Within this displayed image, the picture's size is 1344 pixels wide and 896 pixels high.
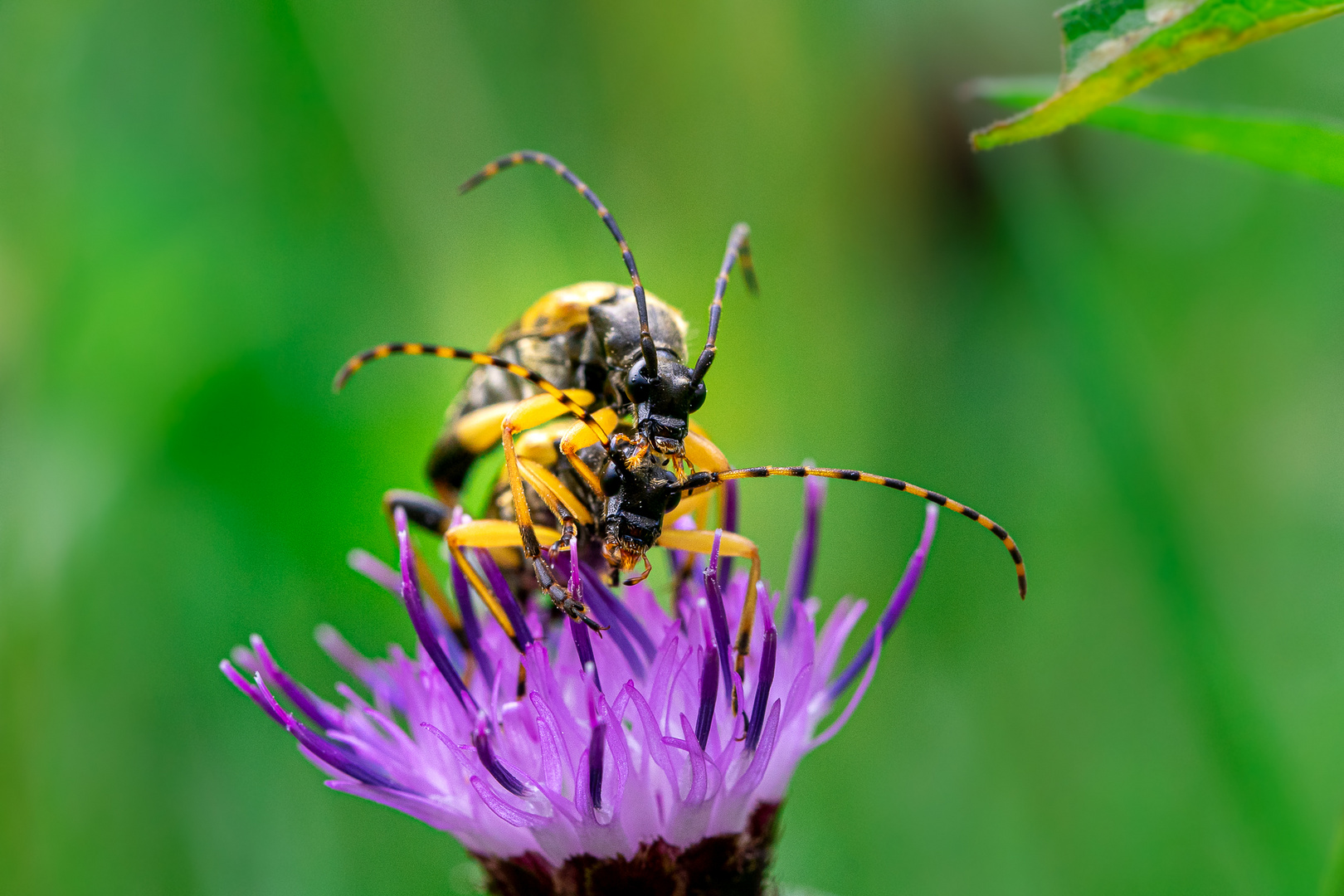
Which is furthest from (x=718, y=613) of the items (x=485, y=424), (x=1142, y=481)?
(x=1142, y=481)

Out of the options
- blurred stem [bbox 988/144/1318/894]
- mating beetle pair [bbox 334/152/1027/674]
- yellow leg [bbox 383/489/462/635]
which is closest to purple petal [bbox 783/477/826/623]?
mating beetle pair [bbox 334/152/1027/674]

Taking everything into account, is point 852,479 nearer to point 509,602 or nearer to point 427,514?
point 509,602

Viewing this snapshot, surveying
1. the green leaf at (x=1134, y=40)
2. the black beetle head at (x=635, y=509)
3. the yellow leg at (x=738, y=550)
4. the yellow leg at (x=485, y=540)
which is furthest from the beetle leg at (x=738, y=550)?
the green leaf at (x=1134, y=40)

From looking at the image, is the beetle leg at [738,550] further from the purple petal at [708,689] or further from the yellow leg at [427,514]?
the yellow leg at [427,514]

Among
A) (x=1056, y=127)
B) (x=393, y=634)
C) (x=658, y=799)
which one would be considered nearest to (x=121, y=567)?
(x=393, y=634)

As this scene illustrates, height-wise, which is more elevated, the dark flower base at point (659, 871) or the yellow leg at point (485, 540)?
the yellow leg at point (485, 540)

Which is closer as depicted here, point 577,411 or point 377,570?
point 577,411
